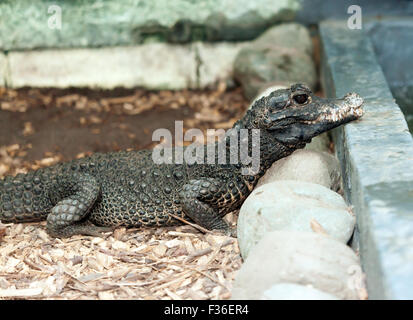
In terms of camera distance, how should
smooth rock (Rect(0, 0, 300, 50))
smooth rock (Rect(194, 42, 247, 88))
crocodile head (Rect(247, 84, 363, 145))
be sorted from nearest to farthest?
crocodile head (Rect(247, 84, 363, 145)), smooth rock (Rect(0, 0, 300, 50)), smooth rock (Rect(194, 42, 247, 88))

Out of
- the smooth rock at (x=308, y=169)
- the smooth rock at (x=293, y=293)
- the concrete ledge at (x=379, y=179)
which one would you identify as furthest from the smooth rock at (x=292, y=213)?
the smooth rock at (x=293, y=293)

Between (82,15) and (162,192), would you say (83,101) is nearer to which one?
(82,15)

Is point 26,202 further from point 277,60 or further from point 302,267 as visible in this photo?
point 277,60

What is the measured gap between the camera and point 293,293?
2947 millimetres

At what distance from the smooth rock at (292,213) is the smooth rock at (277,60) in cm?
307

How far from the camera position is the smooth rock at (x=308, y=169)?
4270 mm

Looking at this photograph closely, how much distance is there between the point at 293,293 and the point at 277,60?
14.2 feet

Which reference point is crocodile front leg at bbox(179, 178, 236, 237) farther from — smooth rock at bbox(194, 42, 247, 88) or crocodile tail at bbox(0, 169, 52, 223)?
smooth rock at bbox(194, 42, 247, 88)

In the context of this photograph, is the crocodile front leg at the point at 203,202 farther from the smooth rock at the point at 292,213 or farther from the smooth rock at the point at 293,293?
the smooth rock at the point at 293,293

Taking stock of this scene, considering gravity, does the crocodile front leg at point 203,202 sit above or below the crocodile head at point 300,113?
below

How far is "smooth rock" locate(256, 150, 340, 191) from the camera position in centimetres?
427

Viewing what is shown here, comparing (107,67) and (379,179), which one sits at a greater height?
(379,179)

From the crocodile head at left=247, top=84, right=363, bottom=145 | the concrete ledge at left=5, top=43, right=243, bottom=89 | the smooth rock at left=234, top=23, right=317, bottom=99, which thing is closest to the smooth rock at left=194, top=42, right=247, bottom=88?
the concrete ledge at left=5, top=43, right=243, bottom=89

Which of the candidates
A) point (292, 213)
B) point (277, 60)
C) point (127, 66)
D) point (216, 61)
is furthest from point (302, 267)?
point (127, 66)
